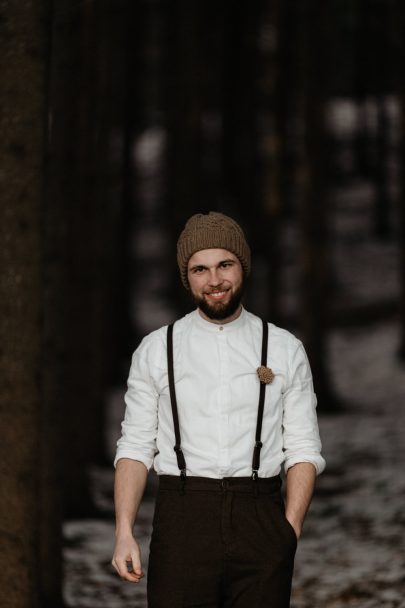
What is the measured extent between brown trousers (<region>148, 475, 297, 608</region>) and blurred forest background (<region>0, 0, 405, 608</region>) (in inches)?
55.4

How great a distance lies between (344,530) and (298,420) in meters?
7.03

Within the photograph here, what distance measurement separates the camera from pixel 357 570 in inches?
337

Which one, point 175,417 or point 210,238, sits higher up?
point 210,238

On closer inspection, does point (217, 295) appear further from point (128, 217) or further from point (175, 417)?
point (128, 217)

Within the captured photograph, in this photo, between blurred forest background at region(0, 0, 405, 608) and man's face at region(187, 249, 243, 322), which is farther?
blurred forest background at region(0, 0, 405, 608)

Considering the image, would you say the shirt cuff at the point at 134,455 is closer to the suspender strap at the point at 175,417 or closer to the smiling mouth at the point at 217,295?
the suspender strap at the point at 175,417

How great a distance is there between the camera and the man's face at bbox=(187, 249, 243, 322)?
3639mm

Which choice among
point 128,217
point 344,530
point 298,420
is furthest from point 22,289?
point 128,217

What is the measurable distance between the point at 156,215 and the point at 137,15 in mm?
18824

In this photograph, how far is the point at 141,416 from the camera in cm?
366

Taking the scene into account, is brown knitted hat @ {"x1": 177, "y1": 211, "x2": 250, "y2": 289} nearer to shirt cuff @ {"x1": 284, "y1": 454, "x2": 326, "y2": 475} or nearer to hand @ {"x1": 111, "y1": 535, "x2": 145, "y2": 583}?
shirt cuff @ {"x1": 284, "y1": 454, "x2": 326, "y2": 475}

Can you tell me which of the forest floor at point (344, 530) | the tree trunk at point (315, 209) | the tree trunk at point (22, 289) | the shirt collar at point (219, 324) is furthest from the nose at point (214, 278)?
the tree trunk at point (315, 209)

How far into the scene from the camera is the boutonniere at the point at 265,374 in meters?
3.57

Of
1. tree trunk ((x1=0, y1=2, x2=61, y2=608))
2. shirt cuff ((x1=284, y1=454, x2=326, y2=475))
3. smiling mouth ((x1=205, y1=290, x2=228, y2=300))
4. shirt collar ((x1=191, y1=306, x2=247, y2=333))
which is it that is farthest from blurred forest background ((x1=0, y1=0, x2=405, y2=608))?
shirt cuff ((x1=284, y1=454, x2=326, y2=475))
